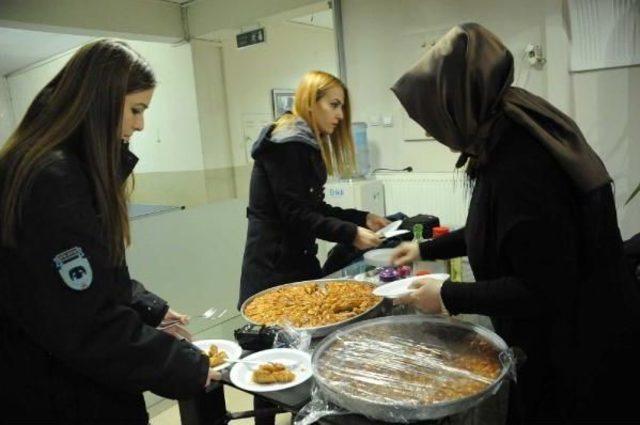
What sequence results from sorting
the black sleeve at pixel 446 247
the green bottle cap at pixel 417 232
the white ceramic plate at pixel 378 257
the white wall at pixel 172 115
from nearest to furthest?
the black sleeve at pixel 446 247
the white ceramic plate at pixel 378 257
the green bottle cap at pixel 417 232
the white wall at pixel 172 115

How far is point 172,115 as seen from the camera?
4.46m

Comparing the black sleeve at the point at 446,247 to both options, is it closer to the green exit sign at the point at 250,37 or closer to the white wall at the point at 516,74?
the white wall at the point at 516,74

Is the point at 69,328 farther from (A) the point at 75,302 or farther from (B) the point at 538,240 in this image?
(B) the point at 538,240

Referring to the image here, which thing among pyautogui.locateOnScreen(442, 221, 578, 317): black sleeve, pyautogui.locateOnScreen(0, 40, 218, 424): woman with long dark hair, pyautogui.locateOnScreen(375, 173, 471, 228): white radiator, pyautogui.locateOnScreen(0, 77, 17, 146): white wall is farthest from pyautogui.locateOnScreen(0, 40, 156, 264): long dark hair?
pyautogui.locateOnScreen(375, 173, 471, 228): white radiator

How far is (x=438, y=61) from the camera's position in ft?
3.22

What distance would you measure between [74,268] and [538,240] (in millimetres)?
805

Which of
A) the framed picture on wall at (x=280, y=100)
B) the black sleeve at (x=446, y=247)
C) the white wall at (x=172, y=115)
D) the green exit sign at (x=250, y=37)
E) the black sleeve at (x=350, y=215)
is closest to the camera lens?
the black sleeve at (x=446, y=247)

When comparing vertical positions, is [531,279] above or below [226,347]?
above

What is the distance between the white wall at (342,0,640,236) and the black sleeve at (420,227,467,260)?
5.89ft

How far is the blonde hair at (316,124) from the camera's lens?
1852mm

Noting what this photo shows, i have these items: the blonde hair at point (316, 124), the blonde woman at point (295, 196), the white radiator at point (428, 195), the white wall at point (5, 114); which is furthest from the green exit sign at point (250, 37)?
the blonde woman at point (295, 196)

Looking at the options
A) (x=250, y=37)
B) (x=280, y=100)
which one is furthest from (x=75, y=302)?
(x=280, y=100)

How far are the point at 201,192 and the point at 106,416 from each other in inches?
145

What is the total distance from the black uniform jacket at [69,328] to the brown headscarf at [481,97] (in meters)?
0.70
